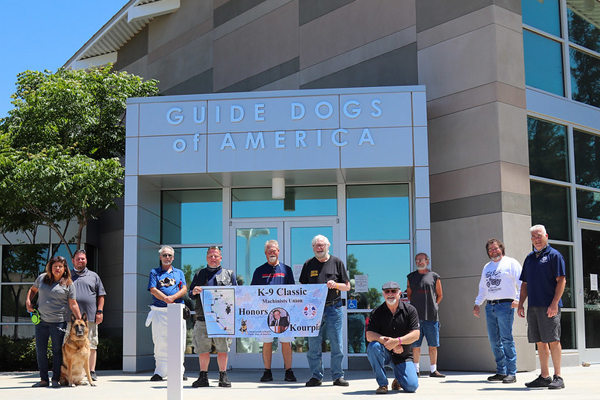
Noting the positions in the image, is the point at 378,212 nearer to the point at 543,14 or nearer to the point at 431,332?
the point at 431,332

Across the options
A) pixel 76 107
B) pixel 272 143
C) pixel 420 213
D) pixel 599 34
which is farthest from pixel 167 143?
pixel 599 34

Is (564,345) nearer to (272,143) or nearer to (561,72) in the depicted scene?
(561,72)

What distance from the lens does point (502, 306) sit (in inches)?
394

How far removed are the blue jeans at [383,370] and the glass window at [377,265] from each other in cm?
446

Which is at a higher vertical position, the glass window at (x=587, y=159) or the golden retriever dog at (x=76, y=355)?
the glass window at (x=587, y=159)

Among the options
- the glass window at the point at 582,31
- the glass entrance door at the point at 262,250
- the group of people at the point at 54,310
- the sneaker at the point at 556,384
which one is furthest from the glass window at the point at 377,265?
the glass window at the point at 582,31

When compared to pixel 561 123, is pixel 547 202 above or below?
below

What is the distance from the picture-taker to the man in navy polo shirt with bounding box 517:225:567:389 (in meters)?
8.92

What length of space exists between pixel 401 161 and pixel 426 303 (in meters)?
2.55

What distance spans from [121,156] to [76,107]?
2.02 metres

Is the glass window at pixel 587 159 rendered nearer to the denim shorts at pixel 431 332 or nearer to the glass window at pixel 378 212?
the glass window at pixel 378 212

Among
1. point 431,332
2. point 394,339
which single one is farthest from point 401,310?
point 431,332

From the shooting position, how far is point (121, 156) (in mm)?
16891

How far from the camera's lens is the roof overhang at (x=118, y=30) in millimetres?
19344
